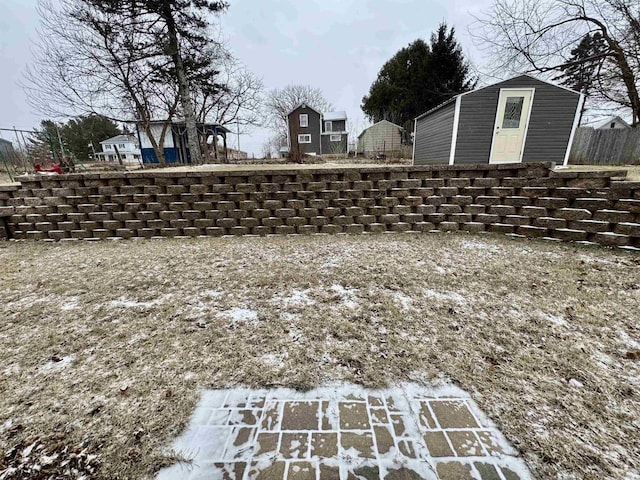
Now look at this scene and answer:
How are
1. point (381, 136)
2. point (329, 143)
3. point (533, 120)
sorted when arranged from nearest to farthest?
point (533, 120) → point (381, 136) → point (329, 143)

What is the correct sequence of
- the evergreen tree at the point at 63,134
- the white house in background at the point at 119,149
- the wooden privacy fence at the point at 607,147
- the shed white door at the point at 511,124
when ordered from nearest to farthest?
the shed white door at the point at 511,124 → the wooden privacy fence at the point at 607,147 → the evergreen tree at the point at 63,134 → the white house in background at the point at 119,149

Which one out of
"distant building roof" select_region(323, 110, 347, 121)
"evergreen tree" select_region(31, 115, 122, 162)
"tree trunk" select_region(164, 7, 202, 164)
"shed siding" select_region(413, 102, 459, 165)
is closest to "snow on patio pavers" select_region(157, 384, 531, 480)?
"shed siding" select_region(413, 102, 459, 165)

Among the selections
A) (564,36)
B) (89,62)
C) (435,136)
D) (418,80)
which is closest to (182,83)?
(89,62)

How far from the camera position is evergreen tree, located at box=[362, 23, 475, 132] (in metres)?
20.0

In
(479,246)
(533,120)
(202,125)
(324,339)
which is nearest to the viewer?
(324,339)

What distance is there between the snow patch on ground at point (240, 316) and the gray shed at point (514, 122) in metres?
8.49

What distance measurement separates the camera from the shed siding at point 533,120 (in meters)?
7.70

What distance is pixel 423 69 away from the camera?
20672 mm

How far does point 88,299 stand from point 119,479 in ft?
6.03

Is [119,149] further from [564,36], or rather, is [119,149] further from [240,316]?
[240,316]

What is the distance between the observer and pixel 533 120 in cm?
789

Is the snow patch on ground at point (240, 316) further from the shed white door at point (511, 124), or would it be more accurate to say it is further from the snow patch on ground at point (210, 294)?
the shed white door at point (511, 124)

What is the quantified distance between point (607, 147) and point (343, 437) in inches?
559

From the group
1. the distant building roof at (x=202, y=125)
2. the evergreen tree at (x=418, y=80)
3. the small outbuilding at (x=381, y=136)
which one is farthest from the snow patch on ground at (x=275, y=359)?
the small outbuilding at (x=381, y=136)
